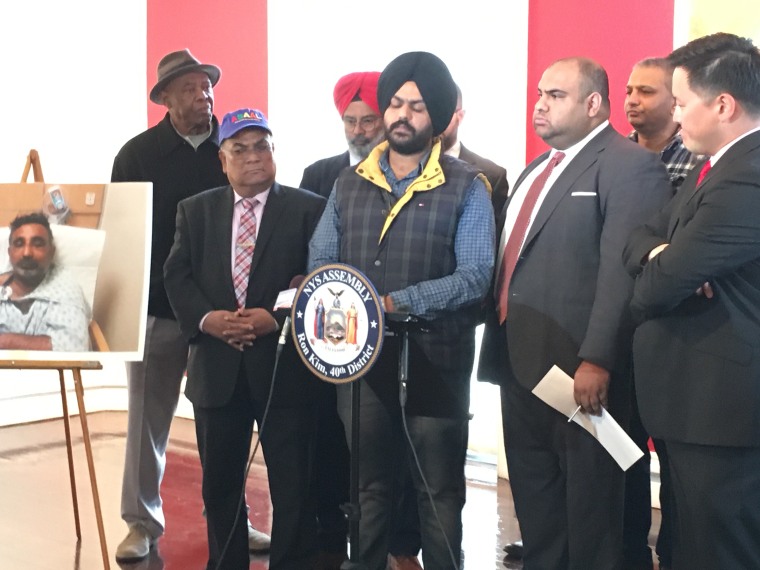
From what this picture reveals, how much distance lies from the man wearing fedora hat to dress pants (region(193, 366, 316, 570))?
1.61 feet

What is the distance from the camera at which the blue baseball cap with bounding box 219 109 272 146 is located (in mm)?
2945

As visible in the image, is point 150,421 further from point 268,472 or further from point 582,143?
point 582,143

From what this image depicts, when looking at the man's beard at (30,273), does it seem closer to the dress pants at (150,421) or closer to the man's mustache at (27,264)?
the man's mustache at (27,264)

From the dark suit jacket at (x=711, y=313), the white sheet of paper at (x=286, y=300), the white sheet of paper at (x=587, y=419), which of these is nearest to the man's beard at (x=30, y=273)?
the white sheet of paper at (x=286, y=300)

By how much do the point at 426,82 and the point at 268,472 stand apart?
1255mm

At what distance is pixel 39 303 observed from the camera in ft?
9.57

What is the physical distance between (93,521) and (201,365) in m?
1.22

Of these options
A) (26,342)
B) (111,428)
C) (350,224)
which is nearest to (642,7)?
(350,224)

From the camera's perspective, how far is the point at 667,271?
2.18m

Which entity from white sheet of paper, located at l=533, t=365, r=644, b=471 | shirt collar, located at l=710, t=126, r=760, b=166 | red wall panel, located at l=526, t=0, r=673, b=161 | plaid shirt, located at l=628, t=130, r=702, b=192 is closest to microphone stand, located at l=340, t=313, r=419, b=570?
white sheet of paper, located at l=533, t=365, r=644, b=471

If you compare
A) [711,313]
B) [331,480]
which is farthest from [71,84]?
[711,313]

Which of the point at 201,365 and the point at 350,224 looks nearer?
the point at 350,224

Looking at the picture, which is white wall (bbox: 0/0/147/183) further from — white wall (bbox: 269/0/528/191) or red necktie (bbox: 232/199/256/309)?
red necktie (bbox: 232/199/256/309)

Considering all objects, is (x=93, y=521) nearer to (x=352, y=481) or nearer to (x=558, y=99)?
(x=352, y=481)
